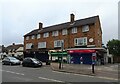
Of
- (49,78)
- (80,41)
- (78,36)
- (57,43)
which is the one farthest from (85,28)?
(49,78)

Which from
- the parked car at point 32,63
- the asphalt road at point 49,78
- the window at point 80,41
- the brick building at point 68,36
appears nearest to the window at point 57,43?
the brick building at point 68,36

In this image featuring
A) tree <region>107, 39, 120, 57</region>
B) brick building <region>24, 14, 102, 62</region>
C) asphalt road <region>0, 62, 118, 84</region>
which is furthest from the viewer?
tree <region>107, 39, 120, 57</region>

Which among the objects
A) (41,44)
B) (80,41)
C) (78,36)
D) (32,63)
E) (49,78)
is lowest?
(49,78)

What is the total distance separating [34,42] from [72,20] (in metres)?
13.7

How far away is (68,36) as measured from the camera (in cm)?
5044

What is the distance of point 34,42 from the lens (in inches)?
2389

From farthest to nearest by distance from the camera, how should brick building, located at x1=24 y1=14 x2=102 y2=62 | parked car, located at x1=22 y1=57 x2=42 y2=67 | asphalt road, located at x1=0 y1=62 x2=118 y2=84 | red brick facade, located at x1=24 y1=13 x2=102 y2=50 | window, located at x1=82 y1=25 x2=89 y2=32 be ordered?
window, located at x1=82 y1=25 x2=89 y2=32 → brick building, located at x1=24 y1=14 x2=102 y2=62 → red brick facade, located at x1=24 y1=13 x2=102 y2=50 → parked car, located at x1=22 y1=57 x2=42 y2=67 → asphalt road, located at x1=0 y1=62 x2=118 y2=84

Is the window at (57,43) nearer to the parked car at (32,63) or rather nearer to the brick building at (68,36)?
the brick building at (68,36)

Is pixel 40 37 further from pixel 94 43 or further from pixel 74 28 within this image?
pixel 94 43

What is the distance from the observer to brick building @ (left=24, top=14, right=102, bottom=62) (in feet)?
150

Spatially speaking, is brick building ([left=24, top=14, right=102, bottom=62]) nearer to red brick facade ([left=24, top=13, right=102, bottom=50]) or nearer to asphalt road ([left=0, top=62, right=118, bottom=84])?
red brick facade ([left=24, top=13, right=102, bottom=50])

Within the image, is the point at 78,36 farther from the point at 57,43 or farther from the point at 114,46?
the point at 114,46

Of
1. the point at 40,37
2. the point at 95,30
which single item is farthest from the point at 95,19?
the point at 40,37

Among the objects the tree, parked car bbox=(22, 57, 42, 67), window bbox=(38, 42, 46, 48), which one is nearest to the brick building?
window bbox=(38, 42, 46, 48)
